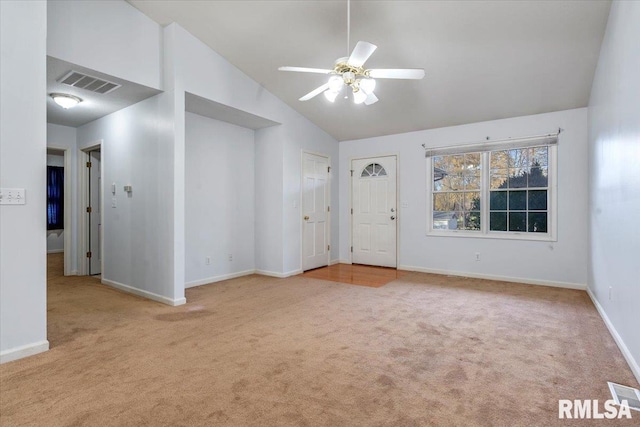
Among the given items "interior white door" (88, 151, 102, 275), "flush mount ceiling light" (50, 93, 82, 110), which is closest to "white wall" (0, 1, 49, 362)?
"flush mount ceiling light" (50, 93, 82, 110)

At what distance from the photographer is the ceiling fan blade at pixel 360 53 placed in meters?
2.53

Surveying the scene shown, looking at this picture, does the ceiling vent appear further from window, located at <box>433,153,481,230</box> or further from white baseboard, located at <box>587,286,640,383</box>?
white baseboard, located at <box>587,286,640,383</box>

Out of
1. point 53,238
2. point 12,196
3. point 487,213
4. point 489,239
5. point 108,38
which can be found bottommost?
point 53,238

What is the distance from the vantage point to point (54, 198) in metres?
8.49

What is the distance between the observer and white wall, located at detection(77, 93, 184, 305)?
12.7 feet

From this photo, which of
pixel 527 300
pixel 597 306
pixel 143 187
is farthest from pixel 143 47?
pixel 597 306

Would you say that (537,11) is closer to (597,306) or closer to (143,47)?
(597,306)

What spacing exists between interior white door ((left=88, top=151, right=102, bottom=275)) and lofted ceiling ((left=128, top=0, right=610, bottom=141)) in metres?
3.06

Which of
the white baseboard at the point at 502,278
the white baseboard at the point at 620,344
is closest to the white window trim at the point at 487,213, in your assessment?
the white baseboard at the point at 502,278

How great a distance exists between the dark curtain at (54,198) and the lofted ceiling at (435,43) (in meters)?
6.86

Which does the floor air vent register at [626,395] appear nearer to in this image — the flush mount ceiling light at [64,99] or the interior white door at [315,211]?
the interior white door at [315,211]

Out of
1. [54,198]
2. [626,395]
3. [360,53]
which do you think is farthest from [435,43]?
[54,198]

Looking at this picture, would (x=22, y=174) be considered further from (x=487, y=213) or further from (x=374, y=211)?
(x=487, y=213)

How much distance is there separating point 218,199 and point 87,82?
2.17 m
